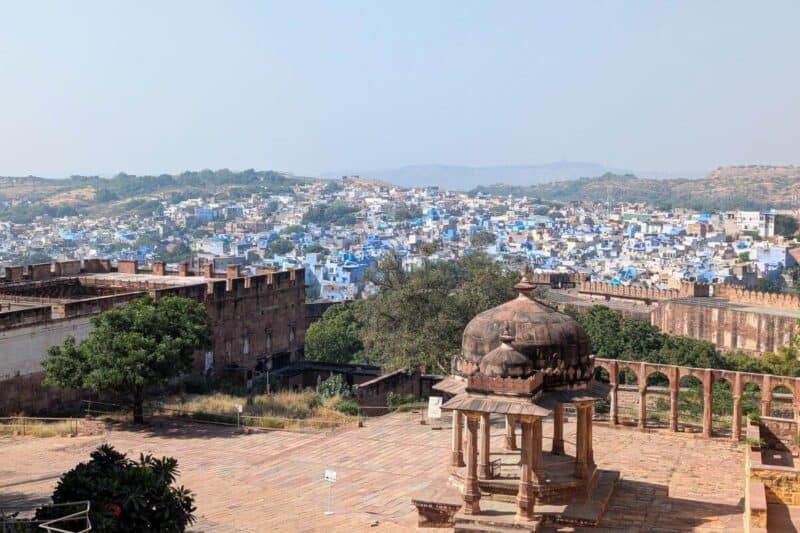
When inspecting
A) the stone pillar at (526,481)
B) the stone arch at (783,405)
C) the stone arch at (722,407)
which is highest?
the stone pillar at (526,481)

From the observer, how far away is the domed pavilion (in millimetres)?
14977

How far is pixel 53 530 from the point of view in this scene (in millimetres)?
10469

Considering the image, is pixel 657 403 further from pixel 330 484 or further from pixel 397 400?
pixel 330 484

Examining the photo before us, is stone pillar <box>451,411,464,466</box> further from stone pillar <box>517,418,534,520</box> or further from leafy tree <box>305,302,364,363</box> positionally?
leafy tree <box>305,302,364,363</box>

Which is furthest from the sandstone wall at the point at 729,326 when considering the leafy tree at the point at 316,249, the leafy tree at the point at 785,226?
the leafy tree at the point at 316,249

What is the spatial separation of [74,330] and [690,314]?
3915cm

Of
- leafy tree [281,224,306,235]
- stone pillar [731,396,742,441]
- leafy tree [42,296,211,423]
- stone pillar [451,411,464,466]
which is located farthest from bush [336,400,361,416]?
leafy tree [281,224,306,235]

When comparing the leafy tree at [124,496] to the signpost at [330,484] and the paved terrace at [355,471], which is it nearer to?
the paved terrace at [355,471]

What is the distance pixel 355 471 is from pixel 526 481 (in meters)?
5.84

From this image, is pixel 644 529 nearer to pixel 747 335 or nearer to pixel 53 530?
pixel 53 530

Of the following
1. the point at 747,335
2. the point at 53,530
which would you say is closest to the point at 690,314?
the point at 747,335

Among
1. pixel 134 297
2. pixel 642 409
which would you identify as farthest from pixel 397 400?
pixel 134 297

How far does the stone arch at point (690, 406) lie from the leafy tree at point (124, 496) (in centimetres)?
1614

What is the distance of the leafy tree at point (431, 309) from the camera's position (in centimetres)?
2888
